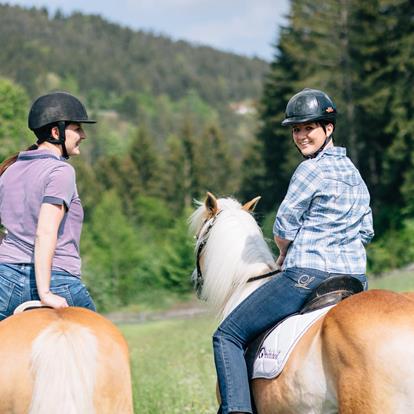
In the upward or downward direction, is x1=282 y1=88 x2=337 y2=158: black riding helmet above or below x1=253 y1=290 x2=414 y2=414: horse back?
above

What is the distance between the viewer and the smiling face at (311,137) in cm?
600

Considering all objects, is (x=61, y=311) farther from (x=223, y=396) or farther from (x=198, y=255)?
(x=198, y=255)

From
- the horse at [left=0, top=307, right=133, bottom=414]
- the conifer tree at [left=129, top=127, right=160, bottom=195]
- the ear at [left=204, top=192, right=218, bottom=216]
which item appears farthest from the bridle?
the conifer tree at [left=129, top=127, right=160, bottom=195]

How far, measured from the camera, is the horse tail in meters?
4.50

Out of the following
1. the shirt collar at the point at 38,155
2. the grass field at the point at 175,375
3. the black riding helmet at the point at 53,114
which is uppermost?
the black riding helmet at the point at 53,114

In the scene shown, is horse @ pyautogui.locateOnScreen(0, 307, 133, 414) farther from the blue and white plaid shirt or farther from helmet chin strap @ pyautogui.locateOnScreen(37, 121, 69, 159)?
the blue and white plaid shirt

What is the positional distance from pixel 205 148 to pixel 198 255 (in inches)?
3212

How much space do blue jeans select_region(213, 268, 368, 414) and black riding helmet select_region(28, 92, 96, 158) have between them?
1.88 metres

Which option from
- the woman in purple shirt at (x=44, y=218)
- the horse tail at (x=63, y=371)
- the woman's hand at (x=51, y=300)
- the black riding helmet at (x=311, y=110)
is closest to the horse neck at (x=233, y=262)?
the black riding helmet at (x=311, y=110)

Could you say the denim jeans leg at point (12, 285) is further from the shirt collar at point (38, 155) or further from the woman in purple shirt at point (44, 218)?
the shirt collar at point (38, 155)

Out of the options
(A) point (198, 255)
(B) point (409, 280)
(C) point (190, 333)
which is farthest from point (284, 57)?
(A) point (198, 255)

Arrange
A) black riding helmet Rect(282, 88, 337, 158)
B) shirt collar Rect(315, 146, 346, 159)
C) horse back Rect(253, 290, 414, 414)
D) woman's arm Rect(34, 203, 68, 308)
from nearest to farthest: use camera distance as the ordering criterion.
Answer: horse back Rect(253, 290, 414, 414), woman's arm Rect(34, 203, 68, 308), shirt collar Rect(315, 146, 346, 159), black riding helmet Rect(282, 88, 337, 158)

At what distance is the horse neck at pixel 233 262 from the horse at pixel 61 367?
1.65m

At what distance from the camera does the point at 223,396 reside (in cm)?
589
